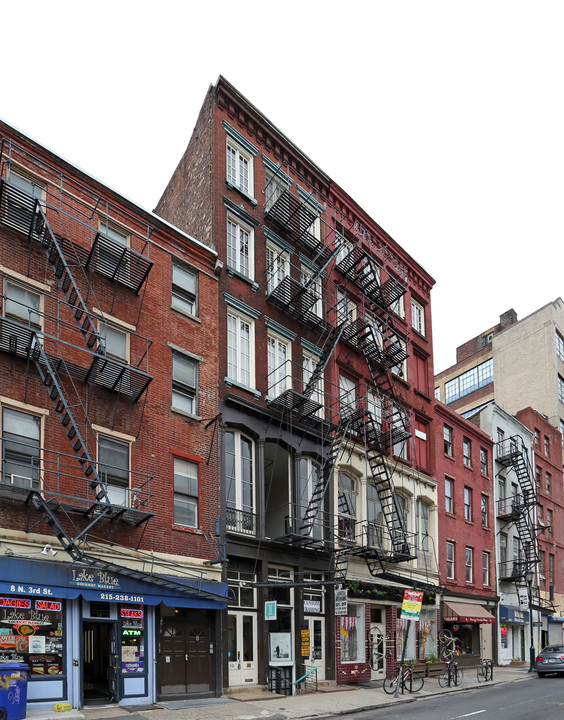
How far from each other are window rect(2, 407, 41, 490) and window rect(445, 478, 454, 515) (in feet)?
78.7

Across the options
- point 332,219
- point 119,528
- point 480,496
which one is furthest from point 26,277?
point 480,496

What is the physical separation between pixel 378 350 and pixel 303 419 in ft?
22.3

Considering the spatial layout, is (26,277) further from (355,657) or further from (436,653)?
(436,653)

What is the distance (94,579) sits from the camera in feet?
59.4

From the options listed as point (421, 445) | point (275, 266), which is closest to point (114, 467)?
point (275, 266)

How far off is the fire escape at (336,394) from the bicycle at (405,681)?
136 inches

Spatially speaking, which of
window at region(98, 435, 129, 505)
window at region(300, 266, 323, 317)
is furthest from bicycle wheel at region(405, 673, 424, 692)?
window at region(300, 266, 323, 317)

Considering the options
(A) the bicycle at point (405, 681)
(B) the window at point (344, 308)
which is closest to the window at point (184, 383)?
(B) the window at point (344, 308)

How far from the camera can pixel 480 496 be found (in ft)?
134

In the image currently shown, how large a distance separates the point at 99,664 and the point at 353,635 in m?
10.5

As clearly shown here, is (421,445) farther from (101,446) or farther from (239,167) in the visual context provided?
(101,446)

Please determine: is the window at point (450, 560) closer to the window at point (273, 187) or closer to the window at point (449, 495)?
the window at point (449, 495)

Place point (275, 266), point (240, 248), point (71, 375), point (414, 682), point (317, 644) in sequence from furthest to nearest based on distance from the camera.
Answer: point (275, 266) < point (240, 248) < point (317, 644) < point (414, 682) < point (71, 375)

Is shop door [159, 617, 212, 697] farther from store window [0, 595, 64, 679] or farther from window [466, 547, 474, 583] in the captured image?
window [466, 547, 474, 583]
